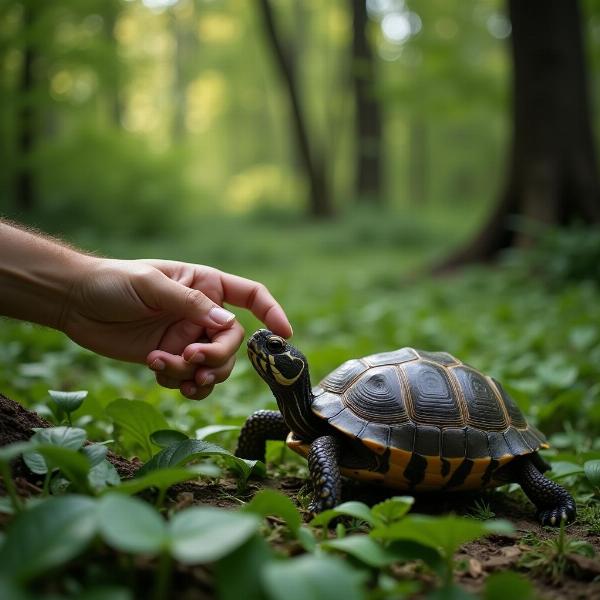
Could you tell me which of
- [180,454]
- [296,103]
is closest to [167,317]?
[180,454]

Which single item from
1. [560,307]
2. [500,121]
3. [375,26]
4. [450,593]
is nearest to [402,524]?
[450,593]

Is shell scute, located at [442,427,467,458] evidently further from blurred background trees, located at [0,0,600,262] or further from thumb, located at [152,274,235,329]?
blurred background trees, located at [0,0,600,262]

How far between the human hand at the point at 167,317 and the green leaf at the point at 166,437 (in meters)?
0.18

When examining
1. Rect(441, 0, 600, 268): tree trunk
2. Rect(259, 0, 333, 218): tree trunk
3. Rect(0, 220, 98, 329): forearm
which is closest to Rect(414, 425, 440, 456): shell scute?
Rect(0, 220, 98, 329): forearm

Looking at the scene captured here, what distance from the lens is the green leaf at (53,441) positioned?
186 centimetres

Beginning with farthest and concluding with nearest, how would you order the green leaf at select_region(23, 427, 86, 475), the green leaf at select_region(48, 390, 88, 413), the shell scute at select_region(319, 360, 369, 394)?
1. the shell scute at select_region(319, 360, 369, 394)
2. the green leaf at select_region(48, 390, 88, 413)
3. the green leaf at select_region(23, 427, 86, 475)

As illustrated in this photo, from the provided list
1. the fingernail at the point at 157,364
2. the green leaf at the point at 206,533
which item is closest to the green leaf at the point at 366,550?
the green leaf at the point at 206,533

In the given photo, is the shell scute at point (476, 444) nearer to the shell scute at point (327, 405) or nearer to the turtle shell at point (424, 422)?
the turtle shell at point (424, 422)

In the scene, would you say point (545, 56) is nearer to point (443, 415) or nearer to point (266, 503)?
point (443, 415)

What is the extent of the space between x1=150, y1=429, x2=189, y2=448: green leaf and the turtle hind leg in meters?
1.44

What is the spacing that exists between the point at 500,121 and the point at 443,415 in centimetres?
3400

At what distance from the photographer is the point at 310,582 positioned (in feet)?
4.05

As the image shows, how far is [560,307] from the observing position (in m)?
6.32

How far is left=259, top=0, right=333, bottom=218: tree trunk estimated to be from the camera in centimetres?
1691
